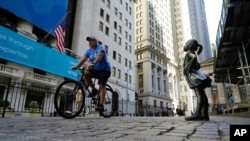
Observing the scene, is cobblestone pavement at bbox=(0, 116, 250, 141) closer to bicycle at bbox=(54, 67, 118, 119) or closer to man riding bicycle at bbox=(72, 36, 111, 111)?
bicycle at bbox=(54, 67, 118, 119)

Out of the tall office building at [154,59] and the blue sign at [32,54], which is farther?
the tall office building at [154,59]

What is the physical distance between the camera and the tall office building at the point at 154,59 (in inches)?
2000

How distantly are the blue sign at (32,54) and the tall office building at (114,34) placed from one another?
15.5 feet

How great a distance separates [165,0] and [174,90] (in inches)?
1455

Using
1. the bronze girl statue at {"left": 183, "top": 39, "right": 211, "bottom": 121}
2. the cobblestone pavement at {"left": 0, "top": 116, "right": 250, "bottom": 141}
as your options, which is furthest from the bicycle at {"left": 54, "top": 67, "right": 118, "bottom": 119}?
the bronze girl statue at {"left": 183, "top": 39, "right": 211, "bottom": 121}

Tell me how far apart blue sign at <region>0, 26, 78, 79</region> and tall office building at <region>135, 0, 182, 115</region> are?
24166mm

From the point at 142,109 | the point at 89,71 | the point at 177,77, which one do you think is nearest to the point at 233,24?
the point at 89,71

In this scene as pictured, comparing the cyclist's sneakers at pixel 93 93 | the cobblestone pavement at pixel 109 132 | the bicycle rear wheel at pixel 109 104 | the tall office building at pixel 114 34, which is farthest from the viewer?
the tall office building at pixel 114 34

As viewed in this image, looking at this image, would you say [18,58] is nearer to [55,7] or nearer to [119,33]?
[55,7]

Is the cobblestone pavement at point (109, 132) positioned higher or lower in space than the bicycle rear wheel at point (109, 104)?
lower

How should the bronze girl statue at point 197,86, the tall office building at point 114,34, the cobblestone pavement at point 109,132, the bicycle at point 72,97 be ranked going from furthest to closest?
the tall office building at point 114,34
the bronze girl statue at point 197,86
the bicycle at point 72,97
the cobblestone pavement at point 109,132

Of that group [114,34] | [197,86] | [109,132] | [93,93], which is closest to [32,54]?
[93,93]

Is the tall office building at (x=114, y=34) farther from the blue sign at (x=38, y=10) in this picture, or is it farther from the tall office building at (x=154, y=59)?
the tall office building at (x=154, y=59)

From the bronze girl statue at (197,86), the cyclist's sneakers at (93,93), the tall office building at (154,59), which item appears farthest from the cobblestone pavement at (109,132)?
the tall office building at (154,59)
